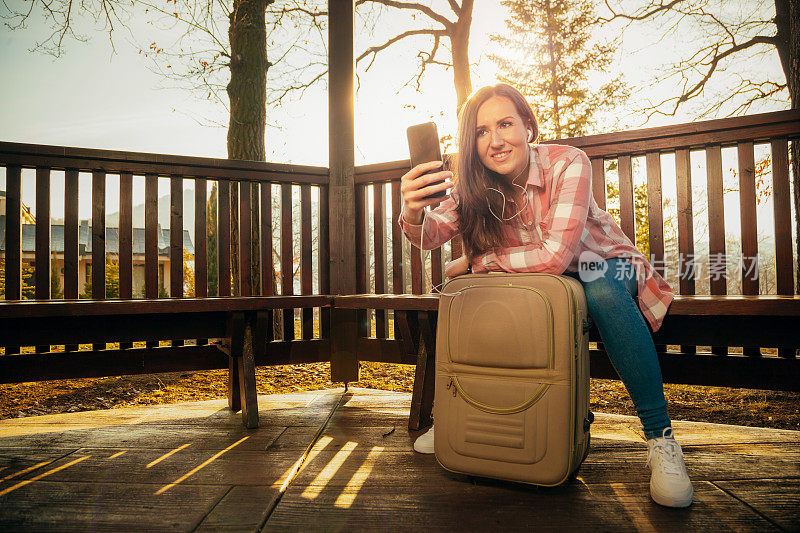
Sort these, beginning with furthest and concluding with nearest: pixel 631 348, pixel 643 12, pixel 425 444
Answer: pixel 643 12
pixel 425 444
pixel 631 348

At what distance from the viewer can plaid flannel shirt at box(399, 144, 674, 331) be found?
1.54 metres

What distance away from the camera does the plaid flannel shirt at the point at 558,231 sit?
5.05 ft

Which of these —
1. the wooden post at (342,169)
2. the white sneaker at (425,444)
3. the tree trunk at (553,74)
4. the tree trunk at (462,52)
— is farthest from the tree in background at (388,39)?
the white sneaker at (425,444)

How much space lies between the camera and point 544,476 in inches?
53.3

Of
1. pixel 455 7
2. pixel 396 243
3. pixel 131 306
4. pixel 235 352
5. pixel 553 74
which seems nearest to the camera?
pixel 131 306

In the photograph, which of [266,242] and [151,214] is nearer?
[151,214]

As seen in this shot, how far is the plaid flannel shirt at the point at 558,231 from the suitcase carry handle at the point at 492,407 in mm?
384

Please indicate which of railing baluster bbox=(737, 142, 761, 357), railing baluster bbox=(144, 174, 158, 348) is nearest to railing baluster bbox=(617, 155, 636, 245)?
railing baluster bbox=(737, 142, 761, 357)

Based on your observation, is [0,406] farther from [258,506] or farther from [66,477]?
[258,506]

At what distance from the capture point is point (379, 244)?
10.0 feet

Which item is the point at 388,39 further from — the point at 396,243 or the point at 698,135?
the point at 698,135

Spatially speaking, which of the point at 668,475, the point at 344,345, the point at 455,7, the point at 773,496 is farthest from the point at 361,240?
the point at 455,7

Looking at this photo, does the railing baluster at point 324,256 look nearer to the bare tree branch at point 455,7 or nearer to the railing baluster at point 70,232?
the railing baluster at point 70,232

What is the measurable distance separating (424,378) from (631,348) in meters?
1.00
